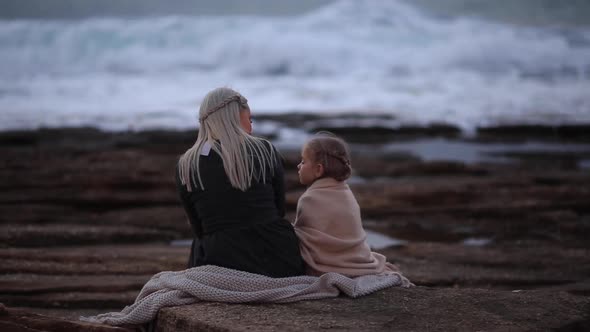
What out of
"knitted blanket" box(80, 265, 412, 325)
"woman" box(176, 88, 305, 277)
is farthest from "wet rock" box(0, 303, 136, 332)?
"woman" box(176, 88, 305, 277)

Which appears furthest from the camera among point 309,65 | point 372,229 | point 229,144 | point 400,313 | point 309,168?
point 309,65

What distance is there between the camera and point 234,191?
457cm

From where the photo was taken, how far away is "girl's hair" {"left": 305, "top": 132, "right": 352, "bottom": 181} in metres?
4.73

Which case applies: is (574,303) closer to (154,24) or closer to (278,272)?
(278,272)

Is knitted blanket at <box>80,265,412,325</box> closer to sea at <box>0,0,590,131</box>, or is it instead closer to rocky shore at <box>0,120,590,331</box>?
rocky shore at <box>0,120,590,331</box>

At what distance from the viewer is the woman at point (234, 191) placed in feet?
14.9

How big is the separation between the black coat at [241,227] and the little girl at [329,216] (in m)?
0.19

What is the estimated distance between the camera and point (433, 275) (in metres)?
7.92

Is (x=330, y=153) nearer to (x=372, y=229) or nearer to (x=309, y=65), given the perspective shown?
(x=372, y=229)

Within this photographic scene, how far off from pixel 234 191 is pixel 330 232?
25.6 inches

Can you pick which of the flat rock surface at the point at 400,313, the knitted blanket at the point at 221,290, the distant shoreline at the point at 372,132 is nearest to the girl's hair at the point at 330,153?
the knitted blanket at the point at 221,290

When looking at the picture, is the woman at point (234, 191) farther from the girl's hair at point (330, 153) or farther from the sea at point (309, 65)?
the sea at point (309, 65)

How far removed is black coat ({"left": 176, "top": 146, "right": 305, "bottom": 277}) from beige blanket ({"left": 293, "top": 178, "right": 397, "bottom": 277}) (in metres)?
0.18

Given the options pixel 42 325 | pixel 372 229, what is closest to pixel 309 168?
pixel 42 325
